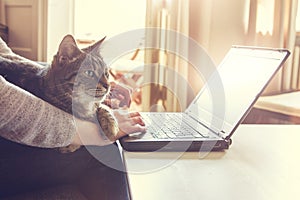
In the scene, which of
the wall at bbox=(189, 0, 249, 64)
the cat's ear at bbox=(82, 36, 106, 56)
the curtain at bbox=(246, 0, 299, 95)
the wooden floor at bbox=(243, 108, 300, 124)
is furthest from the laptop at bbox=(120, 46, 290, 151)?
the curtain at bbox=(246, 0, 299, 95)

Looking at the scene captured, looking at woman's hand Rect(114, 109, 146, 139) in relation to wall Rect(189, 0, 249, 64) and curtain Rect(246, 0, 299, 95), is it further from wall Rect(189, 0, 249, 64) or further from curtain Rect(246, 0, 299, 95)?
curtain Rect(246, 0, 299, 95)

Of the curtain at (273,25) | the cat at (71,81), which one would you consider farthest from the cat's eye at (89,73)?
the curtain at (273,25)

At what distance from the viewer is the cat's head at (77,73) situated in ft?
2.70

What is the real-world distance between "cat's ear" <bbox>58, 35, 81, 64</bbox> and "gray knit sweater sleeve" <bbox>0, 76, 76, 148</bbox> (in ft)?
0.55

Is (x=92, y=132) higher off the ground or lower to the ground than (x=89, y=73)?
lower

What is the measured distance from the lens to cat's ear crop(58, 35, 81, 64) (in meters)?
0.83

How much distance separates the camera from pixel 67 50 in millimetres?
840

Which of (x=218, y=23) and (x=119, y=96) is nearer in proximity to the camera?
(x=119, y=96)

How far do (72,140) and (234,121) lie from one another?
0.37 m

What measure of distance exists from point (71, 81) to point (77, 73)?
0.08 ft

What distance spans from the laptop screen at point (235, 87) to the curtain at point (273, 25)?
935mm

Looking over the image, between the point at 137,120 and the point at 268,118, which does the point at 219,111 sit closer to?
the point at 137,120

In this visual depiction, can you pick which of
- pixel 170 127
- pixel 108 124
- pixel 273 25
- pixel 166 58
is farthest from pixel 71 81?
pixel 273 25

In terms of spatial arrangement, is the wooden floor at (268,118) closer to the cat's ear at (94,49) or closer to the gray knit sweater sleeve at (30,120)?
the cat's ear at (94,49)
